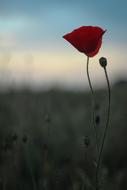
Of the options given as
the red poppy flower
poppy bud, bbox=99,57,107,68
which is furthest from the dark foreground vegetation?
poppy bud, bbox=99,57,107,68

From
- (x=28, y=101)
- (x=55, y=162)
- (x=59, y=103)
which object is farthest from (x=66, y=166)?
(x=59, y=103)

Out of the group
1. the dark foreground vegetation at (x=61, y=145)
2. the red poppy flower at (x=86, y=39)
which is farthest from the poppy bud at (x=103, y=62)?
the dark foreground vegetation at (x=61, y=145)

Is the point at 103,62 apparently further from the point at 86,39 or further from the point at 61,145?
the point at 61,145

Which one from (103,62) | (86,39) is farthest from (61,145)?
(103,62)

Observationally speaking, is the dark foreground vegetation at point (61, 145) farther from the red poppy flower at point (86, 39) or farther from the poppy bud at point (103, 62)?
the poppy bud at point (103, 62)

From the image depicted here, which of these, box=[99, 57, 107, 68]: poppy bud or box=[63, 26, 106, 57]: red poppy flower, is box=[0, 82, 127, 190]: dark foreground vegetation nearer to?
box=[63, 26, 106, 57]: red poppy flower
